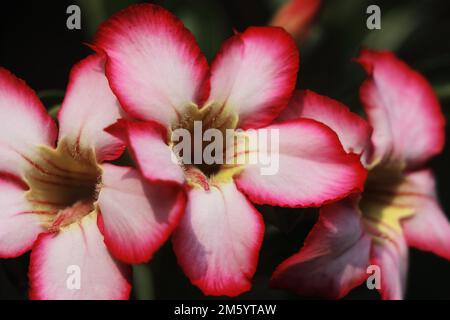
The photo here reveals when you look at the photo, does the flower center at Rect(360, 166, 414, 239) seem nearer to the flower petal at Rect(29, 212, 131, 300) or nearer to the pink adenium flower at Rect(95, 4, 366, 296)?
the pink adenium flower at Rect(95, 4, 366, 296)

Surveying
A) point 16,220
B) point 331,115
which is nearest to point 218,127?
point 331,115

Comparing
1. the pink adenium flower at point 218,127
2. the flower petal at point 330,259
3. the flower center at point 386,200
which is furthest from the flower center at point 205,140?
the flower center at point 386,200

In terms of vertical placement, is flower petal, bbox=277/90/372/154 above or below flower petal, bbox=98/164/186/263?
above

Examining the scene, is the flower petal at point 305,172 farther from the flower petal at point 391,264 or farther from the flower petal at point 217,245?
the flower petal at point 391,264

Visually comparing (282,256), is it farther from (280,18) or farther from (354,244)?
(280,18)

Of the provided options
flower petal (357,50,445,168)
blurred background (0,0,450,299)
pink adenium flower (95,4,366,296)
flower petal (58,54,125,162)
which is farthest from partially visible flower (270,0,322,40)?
flower petal (58,54,125,162)
